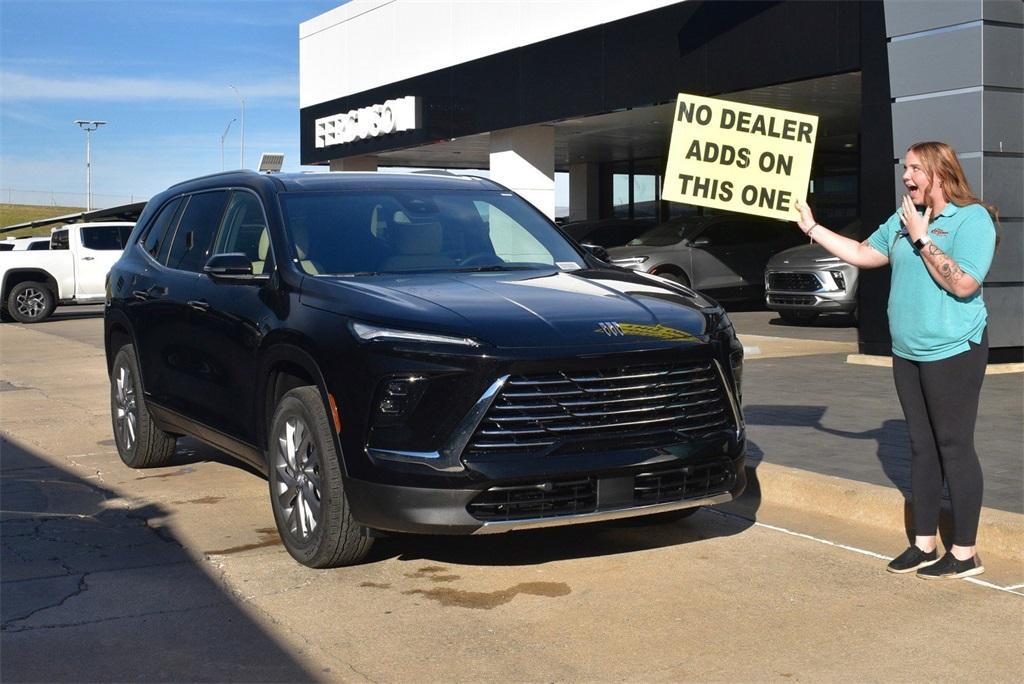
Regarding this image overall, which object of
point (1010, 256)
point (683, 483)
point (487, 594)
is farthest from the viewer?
point (1010, 256)

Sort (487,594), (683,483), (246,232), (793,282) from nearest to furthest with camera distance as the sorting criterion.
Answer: (487,594) < (683,483) < (246,232) < (793,282)

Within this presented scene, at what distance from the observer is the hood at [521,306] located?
5.17 metres

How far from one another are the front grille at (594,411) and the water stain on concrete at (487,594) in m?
0.66

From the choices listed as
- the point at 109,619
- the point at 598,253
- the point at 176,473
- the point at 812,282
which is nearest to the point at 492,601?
the point at 109,619

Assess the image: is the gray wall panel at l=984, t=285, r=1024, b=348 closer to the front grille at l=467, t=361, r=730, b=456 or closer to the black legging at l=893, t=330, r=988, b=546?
the black legging at l=893, t=330, r=988, b=546

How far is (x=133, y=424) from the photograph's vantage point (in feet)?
27.3

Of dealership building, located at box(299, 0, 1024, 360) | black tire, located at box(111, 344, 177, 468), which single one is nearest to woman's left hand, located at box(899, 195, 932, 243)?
dealership building, located at box(299, 0, 1024, 360)

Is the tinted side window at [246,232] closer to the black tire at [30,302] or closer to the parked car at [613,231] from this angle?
the parked car at [613,231]

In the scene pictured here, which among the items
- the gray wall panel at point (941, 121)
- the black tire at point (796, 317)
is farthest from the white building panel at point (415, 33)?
the gray wall panel at point (941, 121)

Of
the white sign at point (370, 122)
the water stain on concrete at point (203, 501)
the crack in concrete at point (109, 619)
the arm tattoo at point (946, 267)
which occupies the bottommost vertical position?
the crack in concrete at point (109, 619)

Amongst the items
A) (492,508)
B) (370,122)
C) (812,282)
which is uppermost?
(370,122)

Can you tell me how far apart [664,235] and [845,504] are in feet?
52.5

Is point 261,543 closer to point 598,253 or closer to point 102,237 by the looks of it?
point 598,253

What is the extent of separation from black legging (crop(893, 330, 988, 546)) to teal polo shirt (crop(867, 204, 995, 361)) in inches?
2.4
